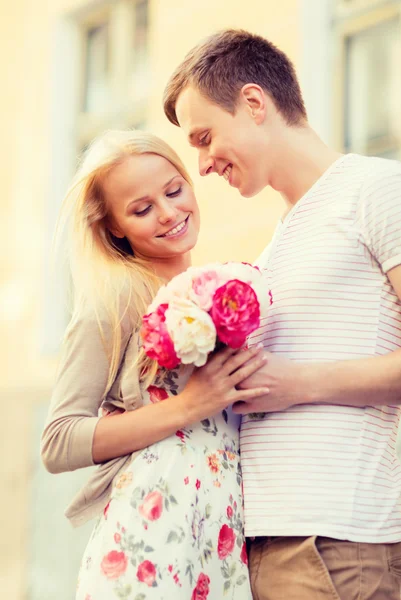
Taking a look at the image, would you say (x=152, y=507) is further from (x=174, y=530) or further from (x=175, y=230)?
(x=175, y=230)

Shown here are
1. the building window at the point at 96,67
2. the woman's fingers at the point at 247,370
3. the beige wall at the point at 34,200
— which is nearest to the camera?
the woman's fingers at the point at 247,370

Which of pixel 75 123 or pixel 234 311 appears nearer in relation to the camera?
pixel 234 311

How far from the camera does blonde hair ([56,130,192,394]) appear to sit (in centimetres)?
227

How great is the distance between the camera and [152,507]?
206 cm

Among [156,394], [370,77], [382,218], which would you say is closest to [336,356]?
[382,218]

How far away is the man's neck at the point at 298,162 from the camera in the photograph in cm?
237

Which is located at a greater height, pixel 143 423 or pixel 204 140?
pixel 204 140

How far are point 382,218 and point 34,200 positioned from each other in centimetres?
544

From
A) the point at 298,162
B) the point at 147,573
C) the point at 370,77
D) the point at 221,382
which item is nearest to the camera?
the point at 147,573

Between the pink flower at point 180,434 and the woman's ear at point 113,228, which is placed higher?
the woman's ear at point 113,228

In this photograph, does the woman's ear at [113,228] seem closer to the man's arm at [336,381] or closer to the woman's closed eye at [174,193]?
the woman's closed eye at [174,193]

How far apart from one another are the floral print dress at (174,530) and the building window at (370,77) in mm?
2909

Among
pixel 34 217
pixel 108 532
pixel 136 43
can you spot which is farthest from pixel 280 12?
pixel 108 532

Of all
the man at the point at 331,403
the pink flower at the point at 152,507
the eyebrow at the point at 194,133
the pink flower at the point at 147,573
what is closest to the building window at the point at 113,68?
the eyebrow at the point at 194,133
